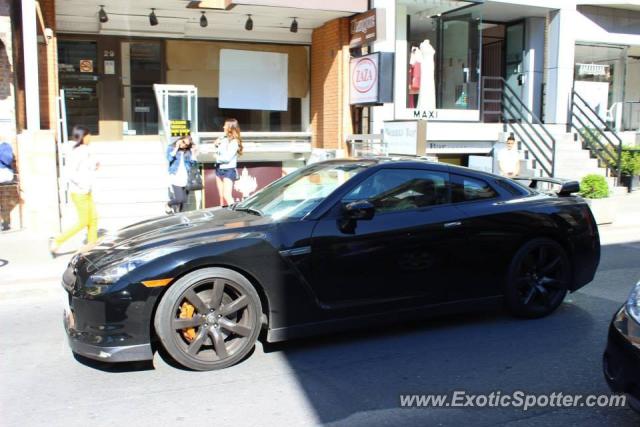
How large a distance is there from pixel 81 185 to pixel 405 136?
6.67m

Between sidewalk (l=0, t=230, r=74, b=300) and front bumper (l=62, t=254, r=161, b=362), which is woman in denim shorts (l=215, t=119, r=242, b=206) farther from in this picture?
front bumper (l=62, t=254, r=161, b=362)

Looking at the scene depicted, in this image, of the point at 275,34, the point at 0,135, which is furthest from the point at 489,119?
the point at 0,135

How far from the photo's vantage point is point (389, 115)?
14633 millimetres

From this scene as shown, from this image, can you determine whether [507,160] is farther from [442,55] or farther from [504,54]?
[504,54]

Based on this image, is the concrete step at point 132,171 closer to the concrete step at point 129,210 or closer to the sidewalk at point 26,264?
the concrete step at point 129,210

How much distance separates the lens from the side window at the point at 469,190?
5.55m

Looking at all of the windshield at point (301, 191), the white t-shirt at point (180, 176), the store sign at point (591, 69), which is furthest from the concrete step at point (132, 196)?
the store sign at point (591, 69)

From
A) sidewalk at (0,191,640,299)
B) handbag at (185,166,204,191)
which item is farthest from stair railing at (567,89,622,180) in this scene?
handbag at (185,166,204,191)

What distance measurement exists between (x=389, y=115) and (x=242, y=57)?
3749 mm

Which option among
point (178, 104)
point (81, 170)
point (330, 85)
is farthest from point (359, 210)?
point (330, 85)

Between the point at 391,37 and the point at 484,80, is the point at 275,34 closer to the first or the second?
the point at 391,37

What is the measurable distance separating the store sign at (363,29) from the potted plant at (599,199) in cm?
506

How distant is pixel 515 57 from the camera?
1853 cm

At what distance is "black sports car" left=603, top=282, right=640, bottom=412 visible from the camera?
3.29 meters
